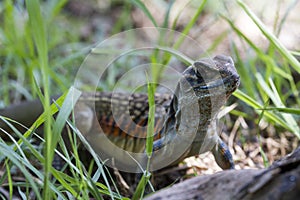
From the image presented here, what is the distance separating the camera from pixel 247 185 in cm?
207

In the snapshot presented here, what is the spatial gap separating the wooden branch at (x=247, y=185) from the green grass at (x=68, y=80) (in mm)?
465

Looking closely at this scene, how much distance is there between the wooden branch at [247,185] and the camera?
6.28 ft

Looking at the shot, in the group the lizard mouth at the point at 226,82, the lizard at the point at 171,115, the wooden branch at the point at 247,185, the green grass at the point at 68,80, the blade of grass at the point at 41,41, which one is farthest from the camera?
the lizard at the point at 171,115

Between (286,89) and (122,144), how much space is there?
2.14 m

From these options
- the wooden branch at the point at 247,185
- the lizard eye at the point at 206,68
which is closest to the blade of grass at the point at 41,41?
the wooden branch at the point at 247,185

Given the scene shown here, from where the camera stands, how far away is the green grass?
2627 mm

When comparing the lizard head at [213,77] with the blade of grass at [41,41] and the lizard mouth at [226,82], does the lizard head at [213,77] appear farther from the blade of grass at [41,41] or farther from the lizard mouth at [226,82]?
the blade of grass at [41,41]

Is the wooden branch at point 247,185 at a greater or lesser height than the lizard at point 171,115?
lesser

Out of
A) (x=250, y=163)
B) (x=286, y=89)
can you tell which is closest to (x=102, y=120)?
(x=250, y=163)

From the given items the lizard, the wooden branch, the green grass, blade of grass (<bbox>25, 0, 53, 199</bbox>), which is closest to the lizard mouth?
the lizard

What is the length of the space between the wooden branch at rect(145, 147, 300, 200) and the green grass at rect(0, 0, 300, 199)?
465 millimetres

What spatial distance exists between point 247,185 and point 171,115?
1818mm

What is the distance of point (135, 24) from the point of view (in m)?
7.92

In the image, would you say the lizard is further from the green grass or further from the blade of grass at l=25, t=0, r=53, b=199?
the blade of grass at l=25, t=0, r=53, b=199
